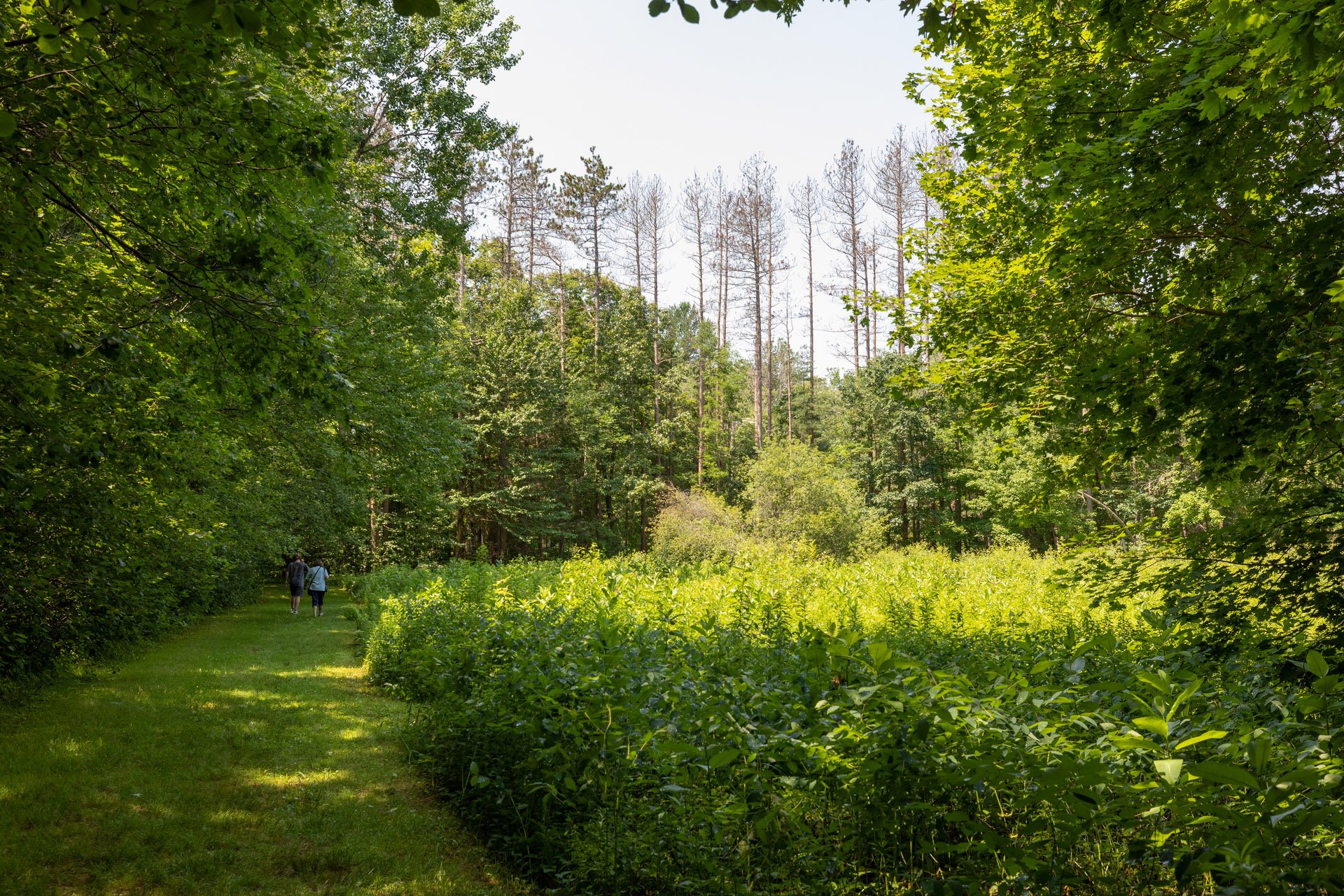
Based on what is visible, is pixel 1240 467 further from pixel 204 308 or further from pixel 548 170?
pixel 548 170

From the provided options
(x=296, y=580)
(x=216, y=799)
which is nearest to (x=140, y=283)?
(x=216, y=799)

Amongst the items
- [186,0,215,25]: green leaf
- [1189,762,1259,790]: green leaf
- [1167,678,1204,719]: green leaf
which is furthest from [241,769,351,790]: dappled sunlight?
[1189,762,1259,790]: green leaf

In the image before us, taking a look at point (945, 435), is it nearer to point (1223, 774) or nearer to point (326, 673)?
point (1223, 774)

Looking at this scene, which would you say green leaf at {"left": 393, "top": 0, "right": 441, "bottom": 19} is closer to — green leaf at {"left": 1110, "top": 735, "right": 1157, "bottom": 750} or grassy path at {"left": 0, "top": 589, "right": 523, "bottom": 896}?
green leaf at {"left": 1110, "top": 735, "right": 1157, "bottom": 750}

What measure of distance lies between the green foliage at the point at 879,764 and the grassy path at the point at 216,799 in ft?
1.81

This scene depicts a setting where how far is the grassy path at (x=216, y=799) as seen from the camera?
4.23 m

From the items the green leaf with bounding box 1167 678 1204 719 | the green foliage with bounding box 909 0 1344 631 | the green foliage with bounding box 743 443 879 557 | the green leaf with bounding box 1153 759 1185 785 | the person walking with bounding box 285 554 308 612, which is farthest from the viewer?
the green foliage with bounding box 743 443 879 557

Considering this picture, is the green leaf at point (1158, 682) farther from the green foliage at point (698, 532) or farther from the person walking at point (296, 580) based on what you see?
the green foliage at point (698, 532)

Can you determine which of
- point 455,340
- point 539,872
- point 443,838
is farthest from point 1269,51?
point 455,340

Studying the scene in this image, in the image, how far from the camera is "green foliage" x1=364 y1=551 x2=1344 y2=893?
2068mm

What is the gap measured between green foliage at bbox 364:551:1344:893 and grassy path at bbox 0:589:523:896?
1.81 feet

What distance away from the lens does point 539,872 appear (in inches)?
173

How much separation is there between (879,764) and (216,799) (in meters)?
5.20

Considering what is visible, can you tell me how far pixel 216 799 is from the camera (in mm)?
5395
